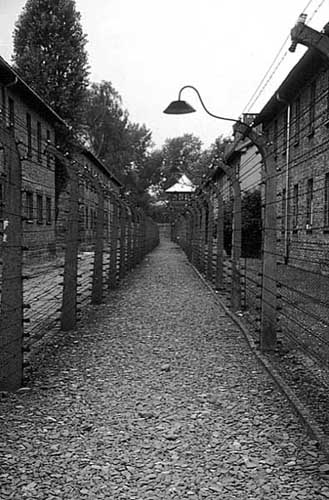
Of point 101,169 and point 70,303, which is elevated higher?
point 101,169

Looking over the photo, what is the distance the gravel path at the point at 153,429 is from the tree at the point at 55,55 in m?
30.5

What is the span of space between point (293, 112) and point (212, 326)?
51.6ft

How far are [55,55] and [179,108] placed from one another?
32415 mm

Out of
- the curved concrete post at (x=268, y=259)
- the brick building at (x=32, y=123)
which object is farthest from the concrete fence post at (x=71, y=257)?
the brick building at (x=32, y=123)

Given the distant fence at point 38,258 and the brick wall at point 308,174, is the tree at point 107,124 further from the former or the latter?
the distant fence at point 38,258

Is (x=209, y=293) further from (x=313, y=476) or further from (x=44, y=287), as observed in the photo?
(x=313, y=476)

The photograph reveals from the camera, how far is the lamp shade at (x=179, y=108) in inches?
330

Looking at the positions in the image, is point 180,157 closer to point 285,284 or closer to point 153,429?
point 285,284

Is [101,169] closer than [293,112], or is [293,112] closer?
[293,112]

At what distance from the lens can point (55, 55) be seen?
127 ft

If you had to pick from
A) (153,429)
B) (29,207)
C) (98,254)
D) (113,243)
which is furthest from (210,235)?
(153,429)

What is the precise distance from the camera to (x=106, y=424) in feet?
16.7

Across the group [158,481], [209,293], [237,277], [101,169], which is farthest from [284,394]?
[101,169]

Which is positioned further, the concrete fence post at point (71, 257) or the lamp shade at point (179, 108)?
the concrete fence post at point (71, 257)
